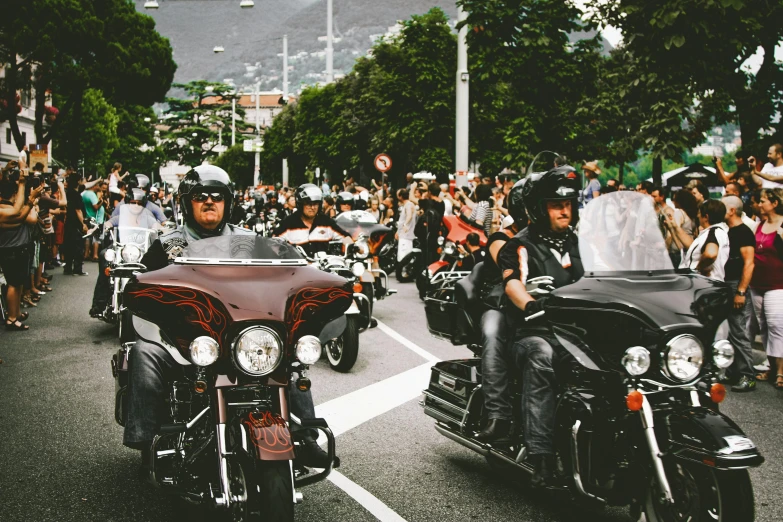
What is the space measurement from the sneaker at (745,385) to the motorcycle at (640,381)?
4394mm

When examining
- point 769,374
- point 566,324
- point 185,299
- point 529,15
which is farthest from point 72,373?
point 529,15

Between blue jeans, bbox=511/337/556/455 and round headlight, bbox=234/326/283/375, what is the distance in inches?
54.5

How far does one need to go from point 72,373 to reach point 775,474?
6131 millimetres


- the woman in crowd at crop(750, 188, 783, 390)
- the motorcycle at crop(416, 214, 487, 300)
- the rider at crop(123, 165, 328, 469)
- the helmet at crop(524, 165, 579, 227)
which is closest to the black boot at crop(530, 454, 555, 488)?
the rider at crop(123, 165, 328, 469)

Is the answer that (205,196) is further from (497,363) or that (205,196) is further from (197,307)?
(497,363)

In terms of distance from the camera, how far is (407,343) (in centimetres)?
1066

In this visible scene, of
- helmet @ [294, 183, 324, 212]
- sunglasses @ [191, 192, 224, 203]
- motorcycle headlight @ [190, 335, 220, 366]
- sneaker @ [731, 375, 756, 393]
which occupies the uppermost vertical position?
sunglasses @ [191, 192, 224, 203]

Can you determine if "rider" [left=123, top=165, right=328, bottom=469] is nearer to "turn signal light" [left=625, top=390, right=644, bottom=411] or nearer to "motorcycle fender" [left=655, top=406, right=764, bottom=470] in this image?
"turn signal light" [left=625, top=390, right=644, bottom=411]

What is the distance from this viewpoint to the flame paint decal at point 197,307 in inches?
157

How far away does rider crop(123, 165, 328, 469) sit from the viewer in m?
4.39

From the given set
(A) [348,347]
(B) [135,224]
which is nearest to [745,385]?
(A) [348,347]

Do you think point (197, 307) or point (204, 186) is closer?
point (197, 307)

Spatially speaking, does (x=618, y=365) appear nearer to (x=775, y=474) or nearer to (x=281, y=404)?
(x=281, y=404)

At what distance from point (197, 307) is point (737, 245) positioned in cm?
632
